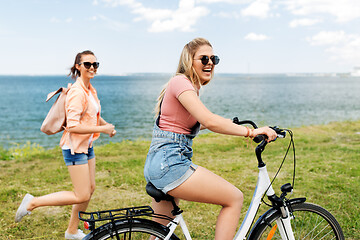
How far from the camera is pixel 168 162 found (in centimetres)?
234

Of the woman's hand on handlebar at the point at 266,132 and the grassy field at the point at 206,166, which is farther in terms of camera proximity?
the grassy field at the point at 206,166

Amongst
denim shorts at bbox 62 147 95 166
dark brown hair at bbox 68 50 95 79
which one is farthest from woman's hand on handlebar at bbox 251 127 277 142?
dark brown hair at bbox 68 50 95 79

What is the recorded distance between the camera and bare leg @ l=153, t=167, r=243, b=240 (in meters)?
2.37

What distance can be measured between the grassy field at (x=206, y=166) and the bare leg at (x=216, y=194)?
5.54ft

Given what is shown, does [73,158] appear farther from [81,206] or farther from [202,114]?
[202,114]

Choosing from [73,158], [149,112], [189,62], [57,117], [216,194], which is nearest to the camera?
[216,194]

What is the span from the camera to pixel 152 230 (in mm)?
2414

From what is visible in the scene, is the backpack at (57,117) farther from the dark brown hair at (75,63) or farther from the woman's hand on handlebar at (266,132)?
the woman's hand on handlebar at (266,132)

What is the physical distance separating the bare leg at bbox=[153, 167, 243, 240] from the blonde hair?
2.07 ft

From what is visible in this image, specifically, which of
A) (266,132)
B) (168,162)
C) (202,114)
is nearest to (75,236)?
(168,162)

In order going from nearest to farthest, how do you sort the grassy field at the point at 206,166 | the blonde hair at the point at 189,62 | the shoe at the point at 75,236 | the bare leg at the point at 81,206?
the blonde hair at the point at 189,62
the bare leg at the point at 81,206
the shoe at the point at 75,236
the grassy field at the point at 206,166

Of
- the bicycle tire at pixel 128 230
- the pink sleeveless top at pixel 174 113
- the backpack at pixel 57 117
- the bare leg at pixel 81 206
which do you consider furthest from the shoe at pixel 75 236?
the pink sleeveless top at pixel 174 113

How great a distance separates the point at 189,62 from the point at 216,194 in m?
1.03

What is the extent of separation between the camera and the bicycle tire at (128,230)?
227 centimetres
